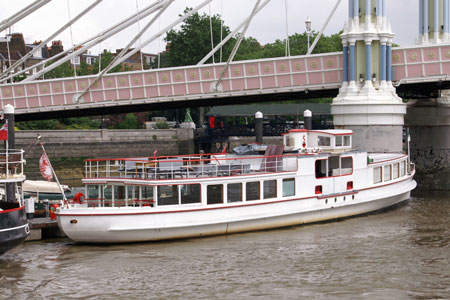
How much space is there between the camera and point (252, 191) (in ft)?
91.2

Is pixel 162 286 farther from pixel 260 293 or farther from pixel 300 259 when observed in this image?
pixel 300 259

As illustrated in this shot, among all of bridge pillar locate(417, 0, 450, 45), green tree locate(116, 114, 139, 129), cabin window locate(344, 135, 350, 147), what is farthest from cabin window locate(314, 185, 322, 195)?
green tree locate(116, 114, 139, 129)

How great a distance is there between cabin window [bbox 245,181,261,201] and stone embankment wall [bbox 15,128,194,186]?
84.1ft

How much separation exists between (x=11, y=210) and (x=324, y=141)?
13192 millimetres

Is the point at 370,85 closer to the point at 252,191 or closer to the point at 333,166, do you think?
the point at 333,166

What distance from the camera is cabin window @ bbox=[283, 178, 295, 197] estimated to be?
94.2ft

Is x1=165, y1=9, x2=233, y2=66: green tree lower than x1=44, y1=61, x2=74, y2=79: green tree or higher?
higher

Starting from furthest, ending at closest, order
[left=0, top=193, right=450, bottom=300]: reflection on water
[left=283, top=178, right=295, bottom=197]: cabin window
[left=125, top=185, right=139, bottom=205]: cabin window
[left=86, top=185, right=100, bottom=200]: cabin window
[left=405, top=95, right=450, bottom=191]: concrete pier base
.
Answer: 1. [left=405, top=95, right=450, bottom=191]: concrete pier base
2. [left=283, top=178, right=295, bottom=197]: cabin window
3. [left=86, top=185, right=100, bottom=200]: cabin window
4. [left=125, top=185, right=139, bottom=205]: cabin window
5. [left=0, top=193, right=450, bottom=300]: reflection on water

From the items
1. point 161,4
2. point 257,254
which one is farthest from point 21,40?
point 257,254

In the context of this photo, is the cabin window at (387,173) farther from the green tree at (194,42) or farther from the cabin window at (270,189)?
the green tree at (194,42)

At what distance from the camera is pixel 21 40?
79.8 metres

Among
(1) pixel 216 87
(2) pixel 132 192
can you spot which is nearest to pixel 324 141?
(2) pixel 132 192

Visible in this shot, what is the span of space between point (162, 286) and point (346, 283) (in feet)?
15.8

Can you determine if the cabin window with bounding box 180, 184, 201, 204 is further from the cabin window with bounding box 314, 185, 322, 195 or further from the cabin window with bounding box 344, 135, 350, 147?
the cabin window with bounding box 344, 135, 350, 147
